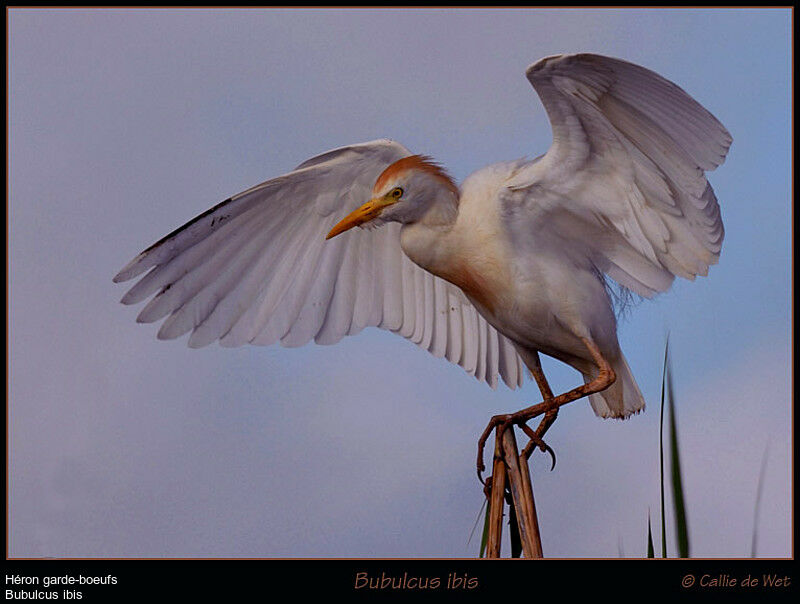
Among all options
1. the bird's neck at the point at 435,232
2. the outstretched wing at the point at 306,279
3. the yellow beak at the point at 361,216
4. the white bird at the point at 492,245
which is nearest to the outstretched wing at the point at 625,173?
the white bird at the point at 492,245

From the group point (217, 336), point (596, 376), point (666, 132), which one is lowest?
point (596, 376)

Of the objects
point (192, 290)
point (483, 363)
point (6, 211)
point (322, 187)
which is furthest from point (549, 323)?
point (6, 211)

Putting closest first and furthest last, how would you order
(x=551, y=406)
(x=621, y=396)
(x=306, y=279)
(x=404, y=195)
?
(x=551, y=406) → (x=404, y=195) → (x=621, y=396) → (x=306, y=279)

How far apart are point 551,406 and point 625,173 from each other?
26.8 inches

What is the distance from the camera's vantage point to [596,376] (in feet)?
11.3

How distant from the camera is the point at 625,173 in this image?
3.04 metres

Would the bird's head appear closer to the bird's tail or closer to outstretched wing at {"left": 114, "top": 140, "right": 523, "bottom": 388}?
outstretched wing at {"left": 114, "top": 140, "right": 523, "bottom": 388}

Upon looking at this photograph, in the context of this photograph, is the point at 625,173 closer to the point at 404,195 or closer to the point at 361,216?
the point at 404,195

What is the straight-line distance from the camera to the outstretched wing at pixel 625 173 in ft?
9.25

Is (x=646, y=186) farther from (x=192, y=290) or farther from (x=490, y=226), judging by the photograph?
(x=192, y=290)

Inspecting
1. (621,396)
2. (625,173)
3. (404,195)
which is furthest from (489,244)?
(621,396)

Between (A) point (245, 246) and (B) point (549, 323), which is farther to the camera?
(A) point (245, 246)

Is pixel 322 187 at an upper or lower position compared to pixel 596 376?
upper

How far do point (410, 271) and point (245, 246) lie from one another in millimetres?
580
